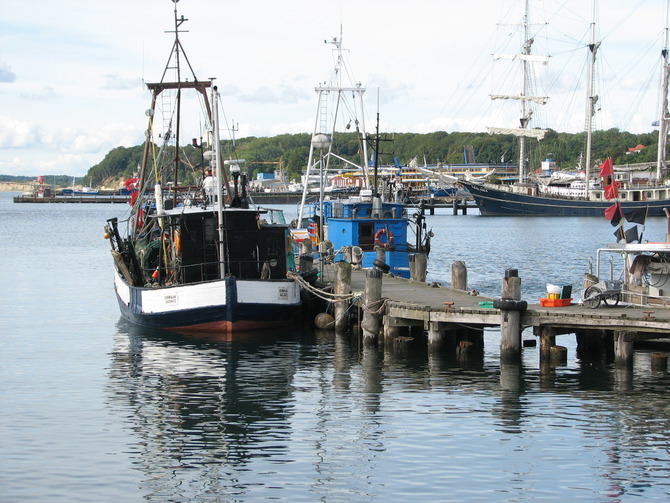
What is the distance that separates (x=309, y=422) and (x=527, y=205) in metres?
118

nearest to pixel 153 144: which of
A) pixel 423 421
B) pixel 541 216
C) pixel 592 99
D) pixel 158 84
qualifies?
pixel 158 84

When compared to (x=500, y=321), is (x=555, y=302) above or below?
above

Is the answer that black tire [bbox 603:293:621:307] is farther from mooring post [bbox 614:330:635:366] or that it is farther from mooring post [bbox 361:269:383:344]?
mooring post [bbox 361:269:383:344]

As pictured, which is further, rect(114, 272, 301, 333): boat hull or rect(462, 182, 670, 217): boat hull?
rect(462, 182, 670, 217): boat hull

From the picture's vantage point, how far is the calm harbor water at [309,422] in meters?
Result: 14.9

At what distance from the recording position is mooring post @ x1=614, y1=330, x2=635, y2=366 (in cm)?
2202

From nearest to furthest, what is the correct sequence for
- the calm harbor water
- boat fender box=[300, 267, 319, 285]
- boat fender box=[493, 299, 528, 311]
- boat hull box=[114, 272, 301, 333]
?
the calm harbor water, boat fender box=[493, 299, 528, 311], boat hull box=[114, 272, 301, 333], boat fender box=[300, 267, 319, 285]

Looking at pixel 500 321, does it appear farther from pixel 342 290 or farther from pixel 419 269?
pixel 419 269

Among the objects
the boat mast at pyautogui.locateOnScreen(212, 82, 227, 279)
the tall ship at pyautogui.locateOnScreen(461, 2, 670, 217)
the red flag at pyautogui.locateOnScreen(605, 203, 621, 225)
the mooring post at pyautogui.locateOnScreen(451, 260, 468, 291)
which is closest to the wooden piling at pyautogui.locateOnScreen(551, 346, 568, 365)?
the red flag at pyautogui.locateOnScreen(605, 203, 621, 225)

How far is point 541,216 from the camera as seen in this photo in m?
134

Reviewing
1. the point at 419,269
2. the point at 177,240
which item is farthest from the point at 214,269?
the point at 419,269

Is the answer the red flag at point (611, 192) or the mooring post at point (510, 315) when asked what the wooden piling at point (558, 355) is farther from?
the red flag at point (611, 192)

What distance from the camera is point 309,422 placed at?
1856 centimetres

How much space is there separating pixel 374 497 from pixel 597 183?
413 ft
